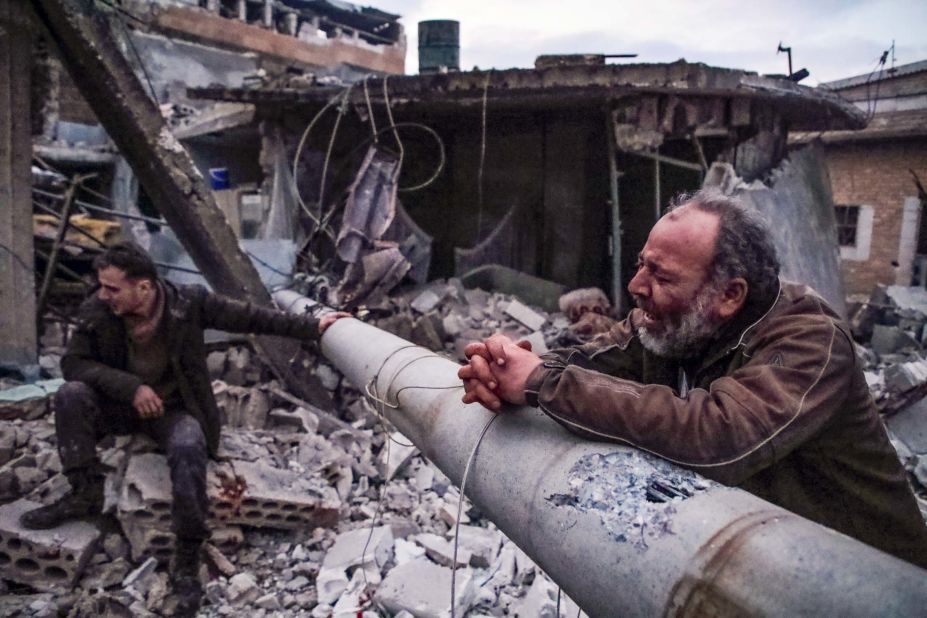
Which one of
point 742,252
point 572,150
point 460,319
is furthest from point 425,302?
point 742,252

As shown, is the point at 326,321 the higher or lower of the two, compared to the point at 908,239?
lower

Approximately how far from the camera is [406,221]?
8.35 meters

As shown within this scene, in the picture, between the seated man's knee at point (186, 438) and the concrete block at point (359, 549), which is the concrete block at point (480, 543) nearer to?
the concrete block at point (359, 549)

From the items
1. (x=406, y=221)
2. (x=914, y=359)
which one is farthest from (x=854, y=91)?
(x=406, y=221)

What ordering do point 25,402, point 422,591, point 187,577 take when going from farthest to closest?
1. point 25,402
2. point 187,577
3. point 422,591

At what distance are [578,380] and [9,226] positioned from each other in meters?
5.51

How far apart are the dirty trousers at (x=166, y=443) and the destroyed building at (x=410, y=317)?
0.77 feet

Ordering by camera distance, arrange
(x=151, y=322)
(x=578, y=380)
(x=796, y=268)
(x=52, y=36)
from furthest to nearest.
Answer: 1. (x=796, y=268)
2. (x=52, y=36)
3. (x=151, y=322)
4. (x=578, y=380)

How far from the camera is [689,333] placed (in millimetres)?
1834

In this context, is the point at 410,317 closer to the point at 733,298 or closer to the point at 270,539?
the point at 270,539

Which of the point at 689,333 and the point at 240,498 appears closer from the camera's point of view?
the point at 689,333

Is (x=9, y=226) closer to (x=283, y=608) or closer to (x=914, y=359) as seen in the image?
(x=283, y=608)

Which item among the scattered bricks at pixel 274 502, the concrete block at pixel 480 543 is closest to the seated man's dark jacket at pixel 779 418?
the concrete block at pixel 480 543

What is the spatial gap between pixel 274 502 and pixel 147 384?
1.01 metres
